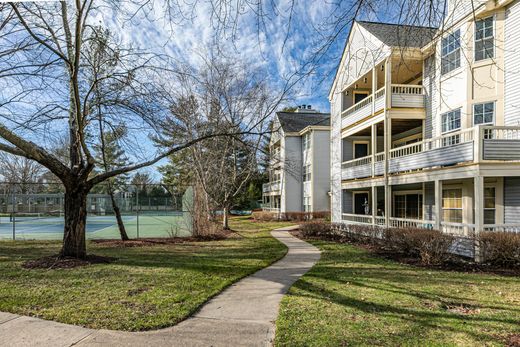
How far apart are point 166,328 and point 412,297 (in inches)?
172

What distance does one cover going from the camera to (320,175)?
1199 inches

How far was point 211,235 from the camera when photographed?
55.8 ft

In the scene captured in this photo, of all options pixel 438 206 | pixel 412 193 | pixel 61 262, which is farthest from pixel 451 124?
pixel 61 262

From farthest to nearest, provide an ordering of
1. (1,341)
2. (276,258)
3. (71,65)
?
1. (276,258)
2. (71,65)
3. (1,341)

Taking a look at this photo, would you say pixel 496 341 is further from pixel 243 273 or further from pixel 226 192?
pixel 226 192

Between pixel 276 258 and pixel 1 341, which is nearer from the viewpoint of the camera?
pixel 1 341

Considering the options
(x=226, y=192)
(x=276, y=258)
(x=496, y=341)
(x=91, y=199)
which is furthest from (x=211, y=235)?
(x=496, y=341)

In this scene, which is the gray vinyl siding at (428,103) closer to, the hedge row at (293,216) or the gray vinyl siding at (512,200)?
the gray vinyl siding at (512,200)

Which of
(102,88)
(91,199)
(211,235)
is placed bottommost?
(211,235)

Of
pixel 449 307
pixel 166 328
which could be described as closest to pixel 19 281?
pixel 166 328

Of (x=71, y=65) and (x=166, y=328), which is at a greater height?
(x=71, y=65)

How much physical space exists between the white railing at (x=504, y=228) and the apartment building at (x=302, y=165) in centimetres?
1729

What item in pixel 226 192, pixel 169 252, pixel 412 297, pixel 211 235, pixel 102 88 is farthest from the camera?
pixel 226 192

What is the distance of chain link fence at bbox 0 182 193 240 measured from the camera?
58.0ft
